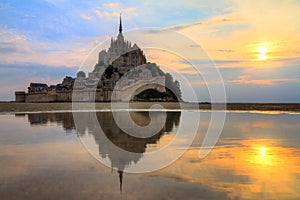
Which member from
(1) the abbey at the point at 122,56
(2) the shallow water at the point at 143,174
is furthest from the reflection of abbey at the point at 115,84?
(2) the shallow water at the point at 143,174

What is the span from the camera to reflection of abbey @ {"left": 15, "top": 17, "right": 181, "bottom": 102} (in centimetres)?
15188

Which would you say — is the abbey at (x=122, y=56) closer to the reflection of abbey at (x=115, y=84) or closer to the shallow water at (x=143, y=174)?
the reflection of abbey at (x=115, y=84)

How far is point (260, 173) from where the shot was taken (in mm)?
8352

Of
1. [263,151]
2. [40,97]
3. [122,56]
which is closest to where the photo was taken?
[263,151]

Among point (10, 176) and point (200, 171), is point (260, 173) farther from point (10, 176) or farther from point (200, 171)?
point (10, 176)

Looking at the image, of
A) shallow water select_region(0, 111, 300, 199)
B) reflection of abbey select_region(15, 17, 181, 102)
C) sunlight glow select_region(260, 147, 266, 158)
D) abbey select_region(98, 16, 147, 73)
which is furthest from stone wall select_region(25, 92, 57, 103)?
sunlight glow select_region(260, 147, 266, 158)

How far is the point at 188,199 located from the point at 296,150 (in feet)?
24.4

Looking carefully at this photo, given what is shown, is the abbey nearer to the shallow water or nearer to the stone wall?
the stone wall

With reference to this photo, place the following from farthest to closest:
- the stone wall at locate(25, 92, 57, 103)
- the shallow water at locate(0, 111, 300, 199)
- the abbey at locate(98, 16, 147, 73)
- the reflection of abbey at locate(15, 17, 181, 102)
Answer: the abbey at locate(98, 16, 147, 73) < the stone wall at locate(25, 92, 57, 103) < the reflection of abbey at locate(15, 17, 181, 102) < the shallow water at locate(0, 111, 300, 199)

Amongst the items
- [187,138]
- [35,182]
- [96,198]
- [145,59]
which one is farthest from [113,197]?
[145,59]

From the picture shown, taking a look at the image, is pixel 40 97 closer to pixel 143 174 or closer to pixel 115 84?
pixel 115 84

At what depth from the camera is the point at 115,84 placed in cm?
15425

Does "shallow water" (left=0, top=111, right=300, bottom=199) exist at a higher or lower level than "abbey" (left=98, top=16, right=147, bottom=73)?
lower

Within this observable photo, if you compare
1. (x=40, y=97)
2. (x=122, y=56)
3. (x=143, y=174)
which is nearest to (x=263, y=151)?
(x=143, y=174)
